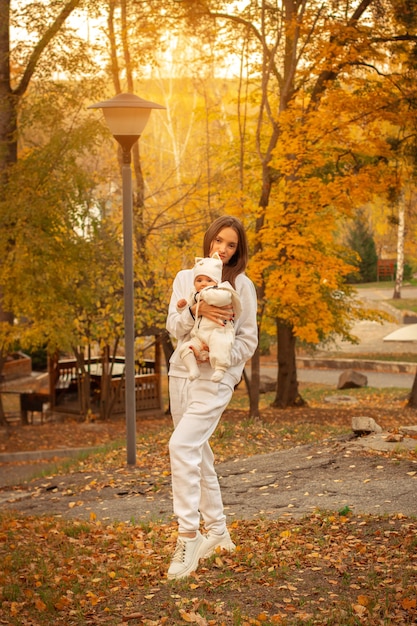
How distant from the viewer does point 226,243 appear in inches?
197

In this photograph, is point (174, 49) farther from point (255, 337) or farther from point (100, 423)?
point (255, 337)

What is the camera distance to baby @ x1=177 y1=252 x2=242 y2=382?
15.3ft

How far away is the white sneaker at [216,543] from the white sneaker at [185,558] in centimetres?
22

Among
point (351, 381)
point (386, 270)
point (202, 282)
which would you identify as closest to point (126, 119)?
point (202, 282)

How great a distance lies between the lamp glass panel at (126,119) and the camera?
970 cm

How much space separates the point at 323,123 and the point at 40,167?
4752mm

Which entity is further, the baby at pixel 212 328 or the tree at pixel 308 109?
the tree at pixel 308 109

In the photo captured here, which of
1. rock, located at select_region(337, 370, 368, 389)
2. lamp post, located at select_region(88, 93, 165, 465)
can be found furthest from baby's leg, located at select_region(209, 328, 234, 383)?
rock, located at select_region(337, 370, 368, 389)

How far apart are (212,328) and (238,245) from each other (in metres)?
0.59

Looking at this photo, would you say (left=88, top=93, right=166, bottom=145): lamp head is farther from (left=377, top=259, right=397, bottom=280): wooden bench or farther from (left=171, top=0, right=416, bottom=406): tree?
(left=377, top=259, right=397, bottom=280): wooden bench

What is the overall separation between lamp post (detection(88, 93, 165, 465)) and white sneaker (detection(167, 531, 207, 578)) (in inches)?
198

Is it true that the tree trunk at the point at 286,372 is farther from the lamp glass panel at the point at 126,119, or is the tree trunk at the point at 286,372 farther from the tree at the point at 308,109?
the lamp glass panel at the point at 126,119

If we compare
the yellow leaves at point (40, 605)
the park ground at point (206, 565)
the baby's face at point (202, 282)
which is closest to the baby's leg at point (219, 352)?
the baby's face at point (202, 282)

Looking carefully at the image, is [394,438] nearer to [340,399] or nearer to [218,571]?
[218,571]
